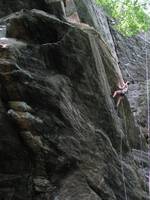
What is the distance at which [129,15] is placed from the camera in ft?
56.6

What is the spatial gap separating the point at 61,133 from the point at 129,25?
37.3ft

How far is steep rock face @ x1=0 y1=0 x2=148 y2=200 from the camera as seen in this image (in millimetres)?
6449

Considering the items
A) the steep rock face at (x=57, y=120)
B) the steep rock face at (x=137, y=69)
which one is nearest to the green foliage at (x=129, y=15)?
the steep rock face at (x=137, y=69)

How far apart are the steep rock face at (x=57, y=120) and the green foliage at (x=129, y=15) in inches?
339

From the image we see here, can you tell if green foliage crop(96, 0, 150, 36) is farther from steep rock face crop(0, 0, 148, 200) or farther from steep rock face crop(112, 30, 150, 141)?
steep rock face crop(0, 0, 148, 200)

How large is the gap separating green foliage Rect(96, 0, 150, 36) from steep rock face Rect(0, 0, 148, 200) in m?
8.61

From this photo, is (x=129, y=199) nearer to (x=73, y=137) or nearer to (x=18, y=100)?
(x=73, y=137)

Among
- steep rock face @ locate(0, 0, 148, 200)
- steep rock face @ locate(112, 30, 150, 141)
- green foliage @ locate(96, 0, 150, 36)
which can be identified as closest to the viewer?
steep rock face @ locate(0, 0, 148, 200)

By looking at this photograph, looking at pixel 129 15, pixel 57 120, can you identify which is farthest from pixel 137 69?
pixel 57 120

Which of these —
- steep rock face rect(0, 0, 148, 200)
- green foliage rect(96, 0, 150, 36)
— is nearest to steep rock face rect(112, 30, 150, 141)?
green foliage rect(96, 0, 150, 36)

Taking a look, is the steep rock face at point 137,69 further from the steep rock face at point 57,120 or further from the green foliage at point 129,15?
the steep rock face at point 57,120

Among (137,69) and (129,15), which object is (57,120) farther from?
(137,69)

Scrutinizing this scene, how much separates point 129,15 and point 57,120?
37.4ft

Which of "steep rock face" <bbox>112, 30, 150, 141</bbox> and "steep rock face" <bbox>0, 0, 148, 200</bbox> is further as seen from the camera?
"steep rock face" <bbox>112, 30, 150, 141</bbox>
